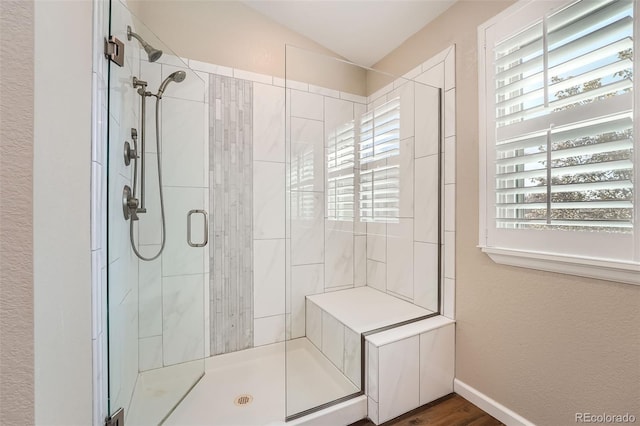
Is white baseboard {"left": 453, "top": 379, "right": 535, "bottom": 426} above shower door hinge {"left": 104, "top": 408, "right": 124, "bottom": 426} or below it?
below

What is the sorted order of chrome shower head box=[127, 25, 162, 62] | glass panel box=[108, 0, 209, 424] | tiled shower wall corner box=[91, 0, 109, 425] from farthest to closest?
chrome shower head box=[127, 25, 162, 62] → glass panel box=[108, 0, 209, 424] → tiled shower wall corner box=[91, 0, 109, 425]

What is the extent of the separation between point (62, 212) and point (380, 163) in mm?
1652

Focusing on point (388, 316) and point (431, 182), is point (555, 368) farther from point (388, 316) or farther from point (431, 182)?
point (431, 182)

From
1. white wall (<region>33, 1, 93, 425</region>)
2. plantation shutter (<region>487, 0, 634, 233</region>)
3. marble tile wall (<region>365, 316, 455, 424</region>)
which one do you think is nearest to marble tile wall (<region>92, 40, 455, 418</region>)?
marble tile wall (<region>365, 316, 455, 424</region>)

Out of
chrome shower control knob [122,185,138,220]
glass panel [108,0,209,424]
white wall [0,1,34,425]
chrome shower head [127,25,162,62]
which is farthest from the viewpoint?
chrome shower head [127,25,162,62]

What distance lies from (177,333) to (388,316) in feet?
4.58

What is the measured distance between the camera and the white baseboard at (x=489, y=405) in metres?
1.37

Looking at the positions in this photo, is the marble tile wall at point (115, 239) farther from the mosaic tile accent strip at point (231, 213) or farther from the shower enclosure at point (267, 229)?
the mosaic tile accent strip at point (231, 213)

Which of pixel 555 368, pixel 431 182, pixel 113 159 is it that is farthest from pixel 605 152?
pixel 113 159

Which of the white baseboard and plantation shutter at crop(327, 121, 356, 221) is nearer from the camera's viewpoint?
the white baseboard

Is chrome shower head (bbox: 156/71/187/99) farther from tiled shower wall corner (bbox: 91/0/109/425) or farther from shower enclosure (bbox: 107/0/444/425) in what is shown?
tiled shower wall corner (bbox: 91/0/109/425)

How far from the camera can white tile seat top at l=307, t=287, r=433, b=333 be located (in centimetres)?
165

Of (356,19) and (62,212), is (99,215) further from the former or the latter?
(356,19)

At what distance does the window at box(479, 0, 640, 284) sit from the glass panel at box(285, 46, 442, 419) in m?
0.40
